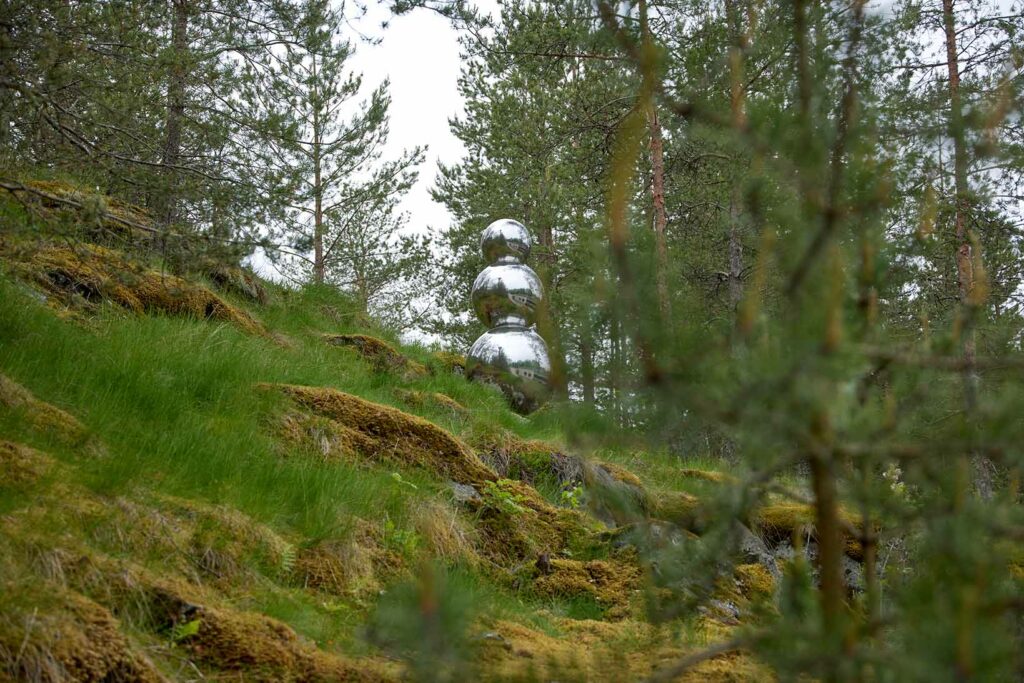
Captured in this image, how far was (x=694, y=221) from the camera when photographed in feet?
48.7

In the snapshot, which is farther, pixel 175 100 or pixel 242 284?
pixel 242 284

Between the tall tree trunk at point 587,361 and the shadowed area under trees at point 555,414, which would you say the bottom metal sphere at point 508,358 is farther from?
the tall tree trunk at point 587,361

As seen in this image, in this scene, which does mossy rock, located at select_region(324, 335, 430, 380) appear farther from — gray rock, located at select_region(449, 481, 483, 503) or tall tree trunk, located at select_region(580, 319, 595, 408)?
tall tree trunk, located at select_region(580, 319, 595, 408)

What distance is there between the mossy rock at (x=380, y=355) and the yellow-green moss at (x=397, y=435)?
256cm

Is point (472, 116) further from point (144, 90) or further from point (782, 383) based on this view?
point (782, 383)

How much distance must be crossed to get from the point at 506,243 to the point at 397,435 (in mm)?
5283

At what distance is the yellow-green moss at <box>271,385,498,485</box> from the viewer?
4.93m

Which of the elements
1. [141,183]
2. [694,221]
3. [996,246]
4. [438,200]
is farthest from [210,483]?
[438,200]

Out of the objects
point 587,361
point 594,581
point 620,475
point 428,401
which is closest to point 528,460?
point 620,475

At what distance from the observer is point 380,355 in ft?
26.9

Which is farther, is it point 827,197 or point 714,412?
point 827,197

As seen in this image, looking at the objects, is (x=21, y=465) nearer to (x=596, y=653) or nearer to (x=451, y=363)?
(x=596, y=653)

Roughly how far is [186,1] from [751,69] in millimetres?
4727

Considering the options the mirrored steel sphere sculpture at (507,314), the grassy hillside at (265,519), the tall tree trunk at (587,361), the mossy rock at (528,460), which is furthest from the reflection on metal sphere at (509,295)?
the tall tree trunk at (587,361)
